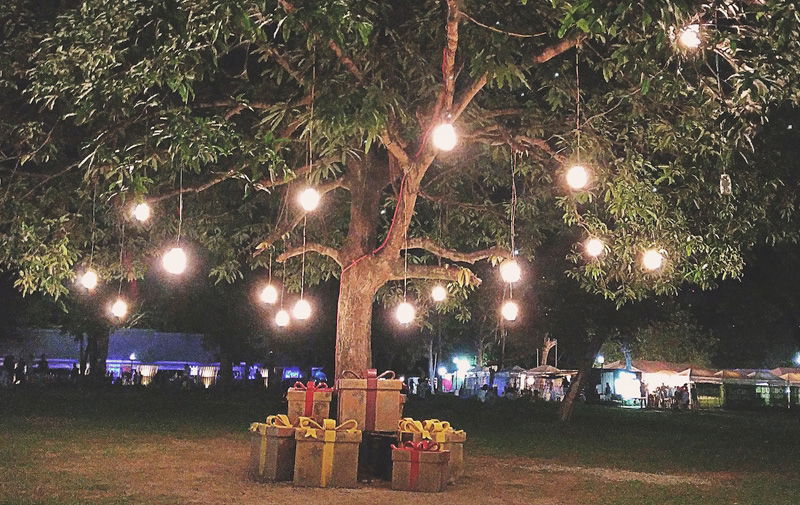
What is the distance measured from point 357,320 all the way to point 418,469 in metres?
2.74

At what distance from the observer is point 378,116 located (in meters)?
9.71

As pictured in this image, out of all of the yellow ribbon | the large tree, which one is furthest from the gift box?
the large tree

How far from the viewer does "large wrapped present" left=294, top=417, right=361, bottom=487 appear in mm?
10430

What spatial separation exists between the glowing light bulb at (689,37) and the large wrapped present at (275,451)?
21.1 feet

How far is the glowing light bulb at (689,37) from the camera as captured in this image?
8883 millimetres

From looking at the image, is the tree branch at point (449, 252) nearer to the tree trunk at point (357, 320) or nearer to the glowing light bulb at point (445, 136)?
the tree trunk at point (357, 320)

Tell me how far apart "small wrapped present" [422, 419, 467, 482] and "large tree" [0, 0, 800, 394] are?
165cm

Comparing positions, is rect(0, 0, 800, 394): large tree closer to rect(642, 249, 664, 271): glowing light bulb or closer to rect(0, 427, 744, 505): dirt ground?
rect(642, 249, 664, 271): glowing light bulb

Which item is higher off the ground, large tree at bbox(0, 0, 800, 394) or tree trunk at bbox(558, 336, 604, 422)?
large tree at bbox(0, 0, 800, 394)

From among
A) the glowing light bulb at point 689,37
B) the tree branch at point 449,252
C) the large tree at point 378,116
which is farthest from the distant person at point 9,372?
the glowing light bulb at point 689,37

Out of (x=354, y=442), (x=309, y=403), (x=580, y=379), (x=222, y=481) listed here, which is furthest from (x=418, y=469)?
(x=580, y=379)

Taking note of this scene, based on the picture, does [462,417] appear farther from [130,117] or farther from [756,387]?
[756,387]

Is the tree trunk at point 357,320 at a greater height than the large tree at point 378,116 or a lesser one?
lesser

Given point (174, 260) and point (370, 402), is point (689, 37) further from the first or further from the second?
point (174, 260)
